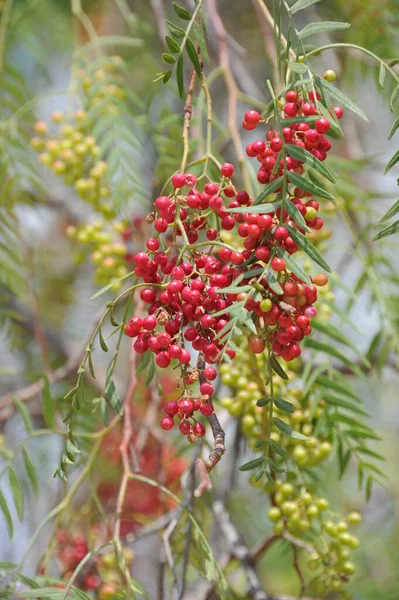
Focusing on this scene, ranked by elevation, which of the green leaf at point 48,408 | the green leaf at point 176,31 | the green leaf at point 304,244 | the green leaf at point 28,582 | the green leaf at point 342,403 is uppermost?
the green leaf at point 176,31

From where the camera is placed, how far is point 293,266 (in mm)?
572

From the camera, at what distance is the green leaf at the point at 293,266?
0.56m

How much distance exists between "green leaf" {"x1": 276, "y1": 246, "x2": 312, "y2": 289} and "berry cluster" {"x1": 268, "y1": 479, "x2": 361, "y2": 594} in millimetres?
522

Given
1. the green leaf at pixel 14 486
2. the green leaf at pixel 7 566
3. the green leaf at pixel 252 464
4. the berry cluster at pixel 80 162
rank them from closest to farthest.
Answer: the green leaf at pixel 252 464 → the green leaf at pixel 7 566 → the green leaf at pixel 14 486 → the berry cluster at pixel 80 162

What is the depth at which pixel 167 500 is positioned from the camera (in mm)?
1973

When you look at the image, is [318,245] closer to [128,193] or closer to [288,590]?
[128,193]

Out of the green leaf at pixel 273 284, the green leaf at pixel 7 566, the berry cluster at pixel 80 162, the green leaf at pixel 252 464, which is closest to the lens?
Answer: the green leaf at pixel 273 284

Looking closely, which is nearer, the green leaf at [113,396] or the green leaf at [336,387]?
the green leaf at [113,396]

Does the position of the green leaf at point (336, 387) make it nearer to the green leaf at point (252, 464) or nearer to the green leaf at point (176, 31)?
the green leaf at point (252, 464)

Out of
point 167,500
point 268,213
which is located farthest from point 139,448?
point 268,213

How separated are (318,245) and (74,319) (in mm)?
1907

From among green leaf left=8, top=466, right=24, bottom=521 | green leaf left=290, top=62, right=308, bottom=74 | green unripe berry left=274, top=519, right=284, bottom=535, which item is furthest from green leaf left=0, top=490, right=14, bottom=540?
green leaf left=290, top=62, right=308, bottom=74

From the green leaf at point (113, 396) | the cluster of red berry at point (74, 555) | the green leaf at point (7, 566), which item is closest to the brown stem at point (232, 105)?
the green leaf at point (113, 396)

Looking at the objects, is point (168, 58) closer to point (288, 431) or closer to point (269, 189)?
point (269, 189)
